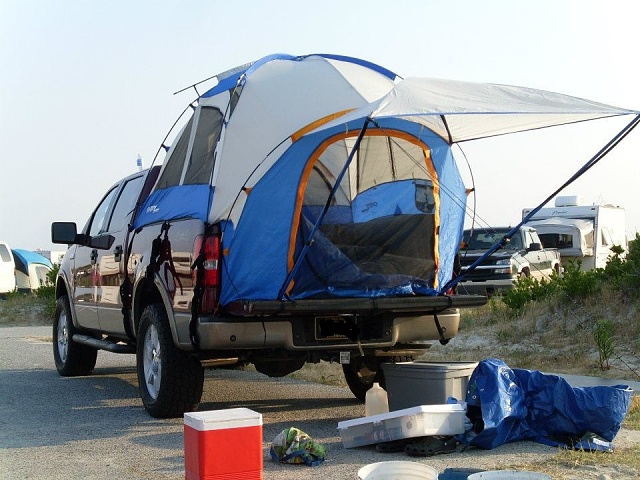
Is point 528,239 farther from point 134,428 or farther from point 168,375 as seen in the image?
point 134,428

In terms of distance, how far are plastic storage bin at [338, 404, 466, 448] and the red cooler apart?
1.17m

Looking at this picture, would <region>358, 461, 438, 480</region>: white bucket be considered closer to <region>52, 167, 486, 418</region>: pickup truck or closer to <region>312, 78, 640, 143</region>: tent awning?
<region>52, 167, 486, 418</region>: pickup truck

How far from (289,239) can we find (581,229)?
58.1 ft

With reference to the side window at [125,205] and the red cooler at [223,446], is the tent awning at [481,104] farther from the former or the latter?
the side window at [125,205]

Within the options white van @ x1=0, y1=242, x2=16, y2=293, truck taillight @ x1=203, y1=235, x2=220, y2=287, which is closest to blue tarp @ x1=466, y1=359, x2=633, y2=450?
truck taillight @ x1=203, y1=235, x2=220, y2=287

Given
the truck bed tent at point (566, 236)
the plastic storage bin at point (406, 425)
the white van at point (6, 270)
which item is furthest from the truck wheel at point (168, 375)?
the white van at point (6, 270)

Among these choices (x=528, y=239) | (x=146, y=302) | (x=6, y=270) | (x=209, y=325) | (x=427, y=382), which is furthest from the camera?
(x=6, y=270)

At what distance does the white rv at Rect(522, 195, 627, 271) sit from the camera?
2291 centimetres

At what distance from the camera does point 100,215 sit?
32.0ft

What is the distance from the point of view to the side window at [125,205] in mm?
8734

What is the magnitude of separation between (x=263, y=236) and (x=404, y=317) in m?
1.33

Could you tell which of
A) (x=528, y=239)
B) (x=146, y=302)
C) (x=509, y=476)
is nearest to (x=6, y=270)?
(x=528, y=239)

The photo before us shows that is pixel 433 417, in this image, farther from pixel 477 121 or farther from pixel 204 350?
pixel 477 121

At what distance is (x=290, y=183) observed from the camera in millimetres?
6836
